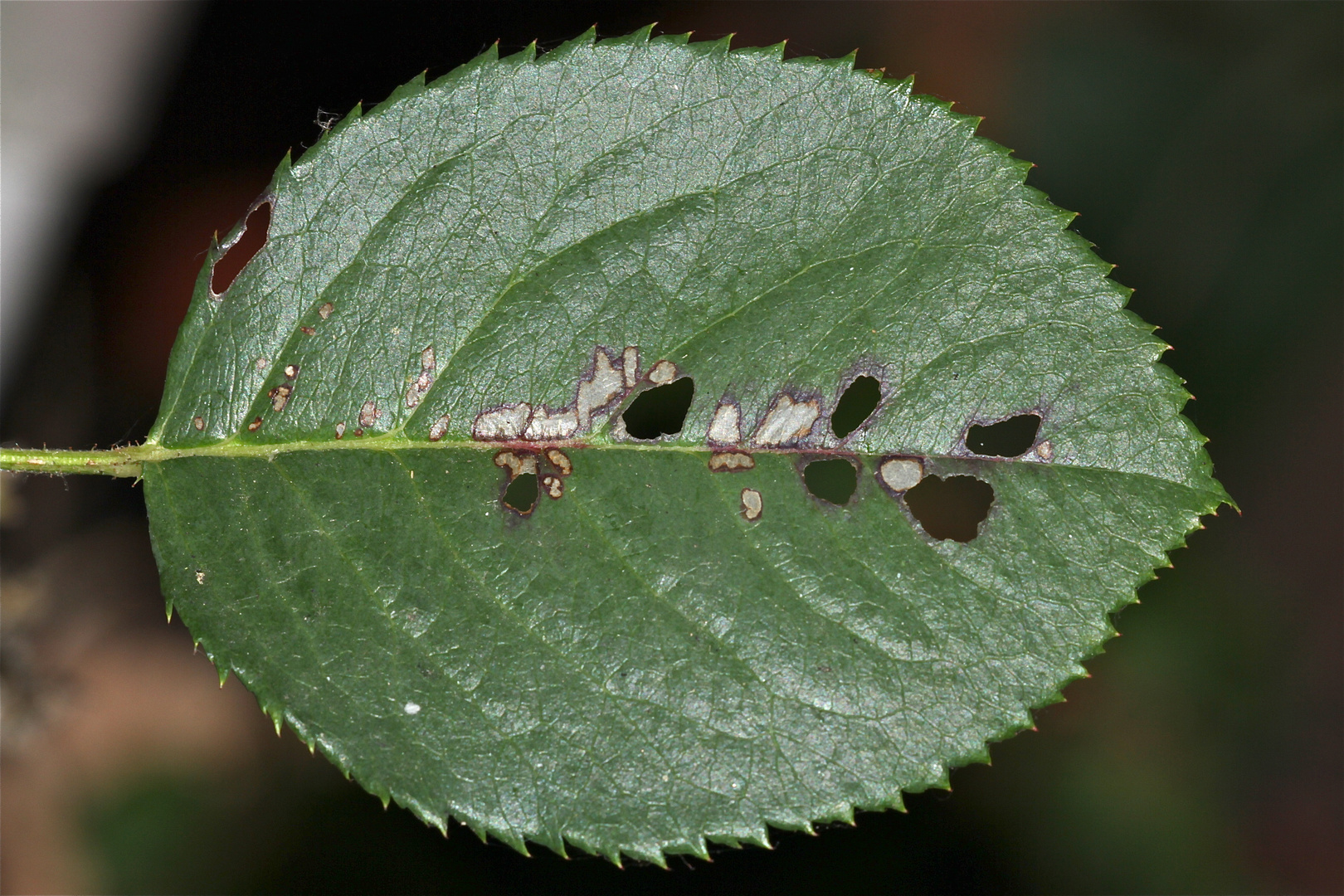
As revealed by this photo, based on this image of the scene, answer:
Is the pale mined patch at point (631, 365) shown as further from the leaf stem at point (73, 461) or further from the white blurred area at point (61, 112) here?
the white blurred area at point (61, 112)

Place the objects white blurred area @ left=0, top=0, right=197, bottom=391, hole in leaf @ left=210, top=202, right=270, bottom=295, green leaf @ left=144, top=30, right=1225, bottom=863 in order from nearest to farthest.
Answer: green leaf @ left=144, top=30, right=1225, bottom=863 < hole in leaf @ left=210, top=202, right=270, bottom=295 < white blurred area @ left=0, top=0, right=197, bottom=391

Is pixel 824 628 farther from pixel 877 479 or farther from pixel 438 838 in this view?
pixel 438 838

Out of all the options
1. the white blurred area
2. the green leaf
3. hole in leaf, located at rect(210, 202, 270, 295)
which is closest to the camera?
the green leaf

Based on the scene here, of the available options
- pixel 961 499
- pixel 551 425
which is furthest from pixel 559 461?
pixel 961 499

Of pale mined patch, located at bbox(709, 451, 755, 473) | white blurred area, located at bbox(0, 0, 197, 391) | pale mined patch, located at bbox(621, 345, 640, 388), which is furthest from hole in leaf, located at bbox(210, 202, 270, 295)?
white blurred area, located at bbox(0, 0, 197, 391)

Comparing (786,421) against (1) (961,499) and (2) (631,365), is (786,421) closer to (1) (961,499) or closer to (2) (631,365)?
(2) (631,365)

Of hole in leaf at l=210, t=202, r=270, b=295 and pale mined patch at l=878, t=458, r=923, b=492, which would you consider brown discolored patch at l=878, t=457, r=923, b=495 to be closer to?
pale mined patch at l=878, t=458, r=923, b=492

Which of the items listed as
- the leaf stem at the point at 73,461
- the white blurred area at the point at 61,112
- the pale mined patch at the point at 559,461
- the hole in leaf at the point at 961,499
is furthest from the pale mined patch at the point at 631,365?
the white blurred area at the point at 61,112

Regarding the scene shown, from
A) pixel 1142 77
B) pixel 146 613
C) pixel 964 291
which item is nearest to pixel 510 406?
pixel 964 291

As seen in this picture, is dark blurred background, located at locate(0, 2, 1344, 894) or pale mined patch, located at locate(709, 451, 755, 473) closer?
pale mined patch, located at locate(709, 451, 755, 473)
